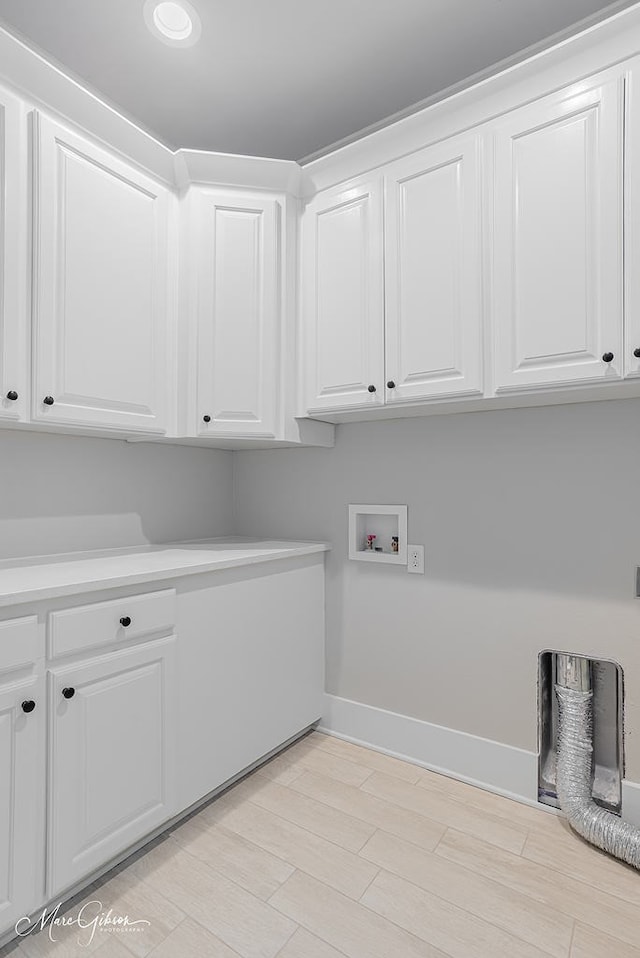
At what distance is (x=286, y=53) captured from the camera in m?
1.75

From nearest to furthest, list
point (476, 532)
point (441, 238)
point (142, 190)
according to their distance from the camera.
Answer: point (441, 238)
point (142, 190)
point (476, 532)

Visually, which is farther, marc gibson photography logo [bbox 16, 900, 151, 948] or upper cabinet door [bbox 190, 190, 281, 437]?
upper cabinet door [bbox 190, 190, 281, 437]

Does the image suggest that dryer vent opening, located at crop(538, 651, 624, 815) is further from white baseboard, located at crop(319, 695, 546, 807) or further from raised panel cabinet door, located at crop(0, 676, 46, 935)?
raised panel cabinet door, located at crop(0, 676, 46, 935)

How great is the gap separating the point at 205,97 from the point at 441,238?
1.11 meters

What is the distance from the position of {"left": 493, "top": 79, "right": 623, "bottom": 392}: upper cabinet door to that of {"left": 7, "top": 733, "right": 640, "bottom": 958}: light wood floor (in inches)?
55.4

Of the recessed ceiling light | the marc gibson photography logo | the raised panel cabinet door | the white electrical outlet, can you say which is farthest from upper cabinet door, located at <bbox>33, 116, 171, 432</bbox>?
the marc gibson photography logo

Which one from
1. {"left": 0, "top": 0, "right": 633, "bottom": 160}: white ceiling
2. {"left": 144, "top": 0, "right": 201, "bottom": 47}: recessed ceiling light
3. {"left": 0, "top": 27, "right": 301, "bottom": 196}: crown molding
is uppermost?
{"left": 0, "top": 0, "right": 633, "bottom": 160}: white ceiling

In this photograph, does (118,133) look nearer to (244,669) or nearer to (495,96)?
(495,96)

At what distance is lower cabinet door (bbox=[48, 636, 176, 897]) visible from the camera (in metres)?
1.29

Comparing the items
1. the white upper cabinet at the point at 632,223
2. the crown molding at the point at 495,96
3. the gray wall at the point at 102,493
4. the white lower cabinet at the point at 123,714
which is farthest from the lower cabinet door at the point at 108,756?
the crown molding at the point at 495,96

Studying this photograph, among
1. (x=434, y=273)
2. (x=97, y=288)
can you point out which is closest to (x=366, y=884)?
(x=434, y=273)

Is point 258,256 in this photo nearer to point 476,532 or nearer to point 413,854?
point 476,532

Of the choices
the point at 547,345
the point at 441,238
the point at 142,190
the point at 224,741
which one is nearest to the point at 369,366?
A: the point at 441,238

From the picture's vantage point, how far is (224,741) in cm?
175
